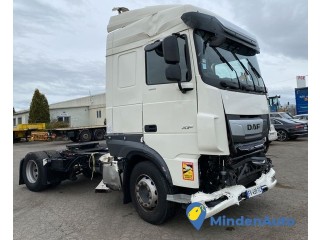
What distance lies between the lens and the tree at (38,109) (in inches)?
1362

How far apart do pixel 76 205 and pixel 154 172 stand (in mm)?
2232

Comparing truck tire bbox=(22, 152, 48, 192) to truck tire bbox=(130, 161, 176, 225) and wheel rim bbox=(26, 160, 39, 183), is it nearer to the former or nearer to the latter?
wheel rim bbox=(26, 160, 39, 183)

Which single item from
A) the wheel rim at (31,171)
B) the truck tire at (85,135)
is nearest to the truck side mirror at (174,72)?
the wheel rim at (31,171)

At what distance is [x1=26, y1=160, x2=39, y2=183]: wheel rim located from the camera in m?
6.80

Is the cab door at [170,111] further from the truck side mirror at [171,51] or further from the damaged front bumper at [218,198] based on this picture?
the damaged front bumper at [218,198]

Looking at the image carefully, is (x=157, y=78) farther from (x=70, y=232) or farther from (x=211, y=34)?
(x=70, y=232)

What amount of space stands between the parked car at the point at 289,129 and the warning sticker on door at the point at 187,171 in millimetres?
13782

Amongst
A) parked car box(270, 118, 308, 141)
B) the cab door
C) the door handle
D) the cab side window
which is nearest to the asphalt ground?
the cab door

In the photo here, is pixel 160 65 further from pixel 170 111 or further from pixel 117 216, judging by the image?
pixel 117 216

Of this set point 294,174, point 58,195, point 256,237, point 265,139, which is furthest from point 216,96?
point 294,174

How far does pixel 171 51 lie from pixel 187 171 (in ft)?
5.27

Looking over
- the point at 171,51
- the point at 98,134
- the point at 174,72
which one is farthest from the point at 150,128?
the point at 98,134

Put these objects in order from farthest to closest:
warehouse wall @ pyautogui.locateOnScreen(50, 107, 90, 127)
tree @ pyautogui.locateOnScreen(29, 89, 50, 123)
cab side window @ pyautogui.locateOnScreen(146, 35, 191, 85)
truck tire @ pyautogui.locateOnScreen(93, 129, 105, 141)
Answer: warehouse wall @ pyautogui.locateOnScreen(50, 107, 90, 127), tree @ pyautogui.locateOnScreen(29, 89, 50, 123), truck tire @ pyautogui.locateOnScreen(93, 129, 105, 141), cab side window @ pyautogui.locateOnScreen(146, 35, 191, 85)

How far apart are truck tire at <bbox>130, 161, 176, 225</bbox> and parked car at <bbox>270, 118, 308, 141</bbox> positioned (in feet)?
44.4
